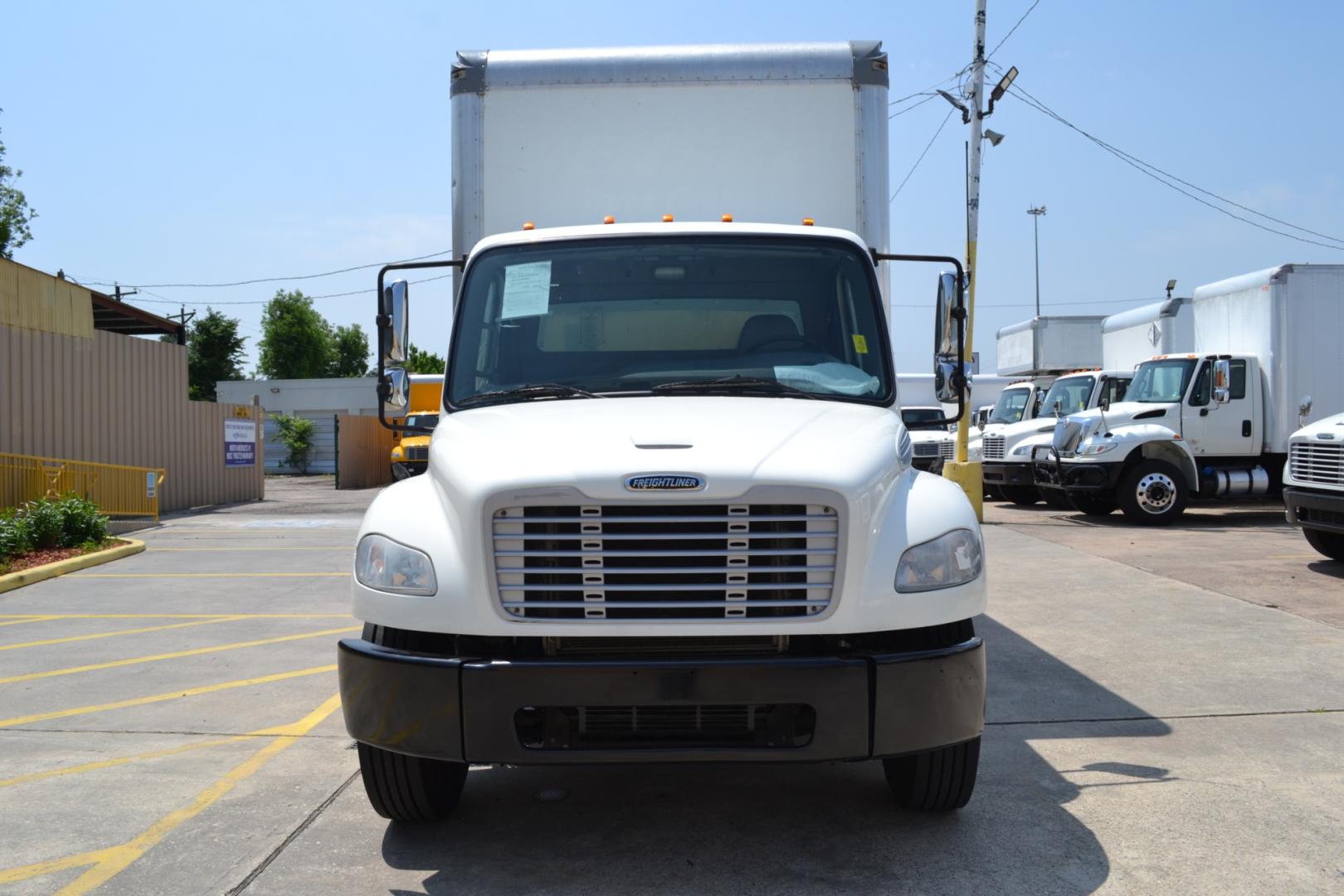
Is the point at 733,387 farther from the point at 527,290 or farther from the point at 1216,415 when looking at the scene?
the point at 1216,415

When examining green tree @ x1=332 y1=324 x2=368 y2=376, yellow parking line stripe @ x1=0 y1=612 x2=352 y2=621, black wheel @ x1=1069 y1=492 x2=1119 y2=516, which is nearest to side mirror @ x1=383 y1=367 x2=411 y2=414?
yellow parking line stripe @ x1=0 y1=612 x2=352 y2=621

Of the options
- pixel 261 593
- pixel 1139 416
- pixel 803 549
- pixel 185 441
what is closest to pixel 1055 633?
pixel 803 549

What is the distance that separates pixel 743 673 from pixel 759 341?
1.77m

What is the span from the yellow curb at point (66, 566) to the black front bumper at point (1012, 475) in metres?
12.6

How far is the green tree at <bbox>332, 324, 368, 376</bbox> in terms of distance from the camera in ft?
Result: 300

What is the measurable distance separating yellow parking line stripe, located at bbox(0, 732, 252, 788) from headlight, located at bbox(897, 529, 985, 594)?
3557 mm

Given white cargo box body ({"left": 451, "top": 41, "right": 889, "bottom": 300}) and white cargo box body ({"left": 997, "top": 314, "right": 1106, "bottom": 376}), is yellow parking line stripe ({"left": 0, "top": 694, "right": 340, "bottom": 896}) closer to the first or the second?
white cargo box body ({"left": 451, "top": 41, "right": 889, "bottom": 300})

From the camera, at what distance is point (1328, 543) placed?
11.7 metres

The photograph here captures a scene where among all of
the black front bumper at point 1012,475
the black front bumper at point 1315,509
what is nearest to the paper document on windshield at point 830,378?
the black front bumper at point 1315,509

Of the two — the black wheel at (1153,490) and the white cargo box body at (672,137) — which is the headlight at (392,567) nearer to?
the white cargo box body at (672,137)

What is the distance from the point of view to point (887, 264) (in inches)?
251

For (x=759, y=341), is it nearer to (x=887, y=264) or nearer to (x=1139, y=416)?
(x=887, y=264)

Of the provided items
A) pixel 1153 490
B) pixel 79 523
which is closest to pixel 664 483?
pixel 79 523

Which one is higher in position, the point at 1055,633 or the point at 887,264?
the point at 887,264
